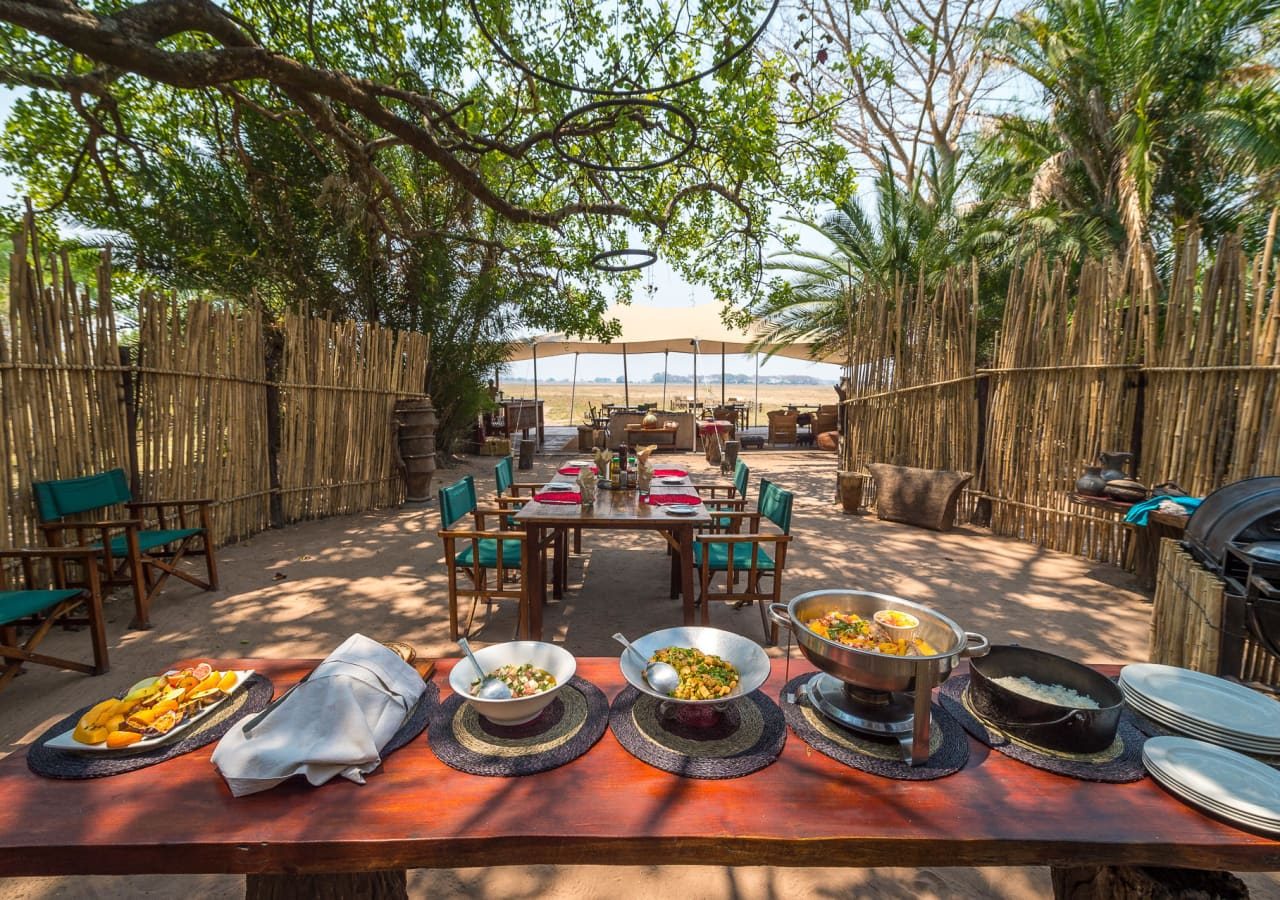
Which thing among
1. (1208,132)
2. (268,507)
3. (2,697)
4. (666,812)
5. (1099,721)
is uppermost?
(1208,132)

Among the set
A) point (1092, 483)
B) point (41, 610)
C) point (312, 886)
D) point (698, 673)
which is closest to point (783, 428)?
point (1092, 483)

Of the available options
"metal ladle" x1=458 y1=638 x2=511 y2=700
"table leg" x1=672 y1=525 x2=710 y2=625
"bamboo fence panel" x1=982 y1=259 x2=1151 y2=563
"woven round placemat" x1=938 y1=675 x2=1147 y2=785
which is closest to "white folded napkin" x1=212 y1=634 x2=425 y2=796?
"metal ladle" x1=458 y1=638 x2=511 y2=700

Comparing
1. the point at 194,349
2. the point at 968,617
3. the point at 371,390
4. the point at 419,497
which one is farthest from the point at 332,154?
the point at 968,617

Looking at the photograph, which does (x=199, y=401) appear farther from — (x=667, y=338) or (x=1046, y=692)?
(x=667, y=338)

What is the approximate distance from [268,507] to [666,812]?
6.57 meters

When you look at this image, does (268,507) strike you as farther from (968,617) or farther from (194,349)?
(968,617)

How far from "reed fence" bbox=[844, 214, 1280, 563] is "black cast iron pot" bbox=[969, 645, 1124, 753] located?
4.08 m

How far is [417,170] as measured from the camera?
29.6ft

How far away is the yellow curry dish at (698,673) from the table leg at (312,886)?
793 millimetres

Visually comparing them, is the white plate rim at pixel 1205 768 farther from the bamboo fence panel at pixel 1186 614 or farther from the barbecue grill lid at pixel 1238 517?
the barbecue grill lid at pixel 1238 517

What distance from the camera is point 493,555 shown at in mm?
3818

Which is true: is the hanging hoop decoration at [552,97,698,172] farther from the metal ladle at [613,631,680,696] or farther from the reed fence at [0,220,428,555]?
the metal ladle at [613,631,680,696]

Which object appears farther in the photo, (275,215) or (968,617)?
(275,215)

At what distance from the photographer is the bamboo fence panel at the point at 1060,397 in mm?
4969
